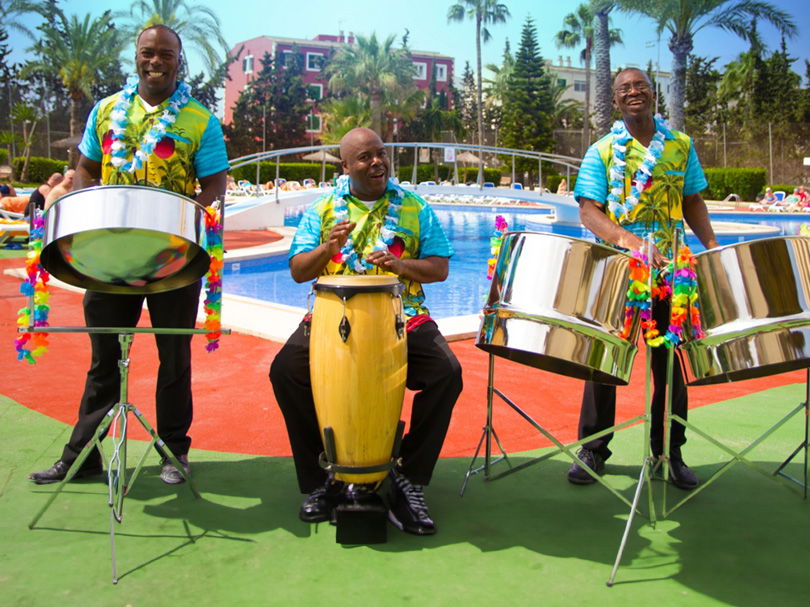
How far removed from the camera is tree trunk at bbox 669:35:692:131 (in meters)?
18.8

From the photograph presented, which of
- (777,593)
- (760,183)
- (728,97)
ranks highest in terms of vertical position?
→ (728,97)

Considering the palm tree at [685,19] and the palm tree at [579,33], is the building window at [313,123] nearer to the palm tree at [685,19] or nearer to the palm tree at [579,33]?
the palm tree at [579,33]

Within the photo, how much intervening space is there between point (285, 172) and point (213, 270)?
1245 inches

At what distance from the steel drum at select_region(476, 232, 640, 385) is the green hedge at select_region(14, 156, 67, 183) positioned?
27119mm

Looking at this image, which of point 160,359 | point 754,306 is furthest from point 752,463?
point 160,359

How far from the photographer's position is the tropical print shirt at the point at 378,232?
2.84 meters

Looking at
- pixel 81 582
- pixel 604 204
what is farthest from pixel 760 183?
pixel 81 582

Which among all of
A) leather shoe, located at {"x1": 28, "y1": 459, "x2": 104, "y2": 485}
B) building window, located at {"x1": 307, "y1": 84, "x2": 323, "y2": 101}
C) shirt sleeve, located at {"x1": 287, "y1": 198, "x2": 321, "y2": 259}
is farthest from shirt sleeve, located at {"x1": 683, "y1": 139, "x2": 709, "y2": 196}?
building window, located at {"x1": 307, "y1": 84, "x2": 323, "y2": 101}

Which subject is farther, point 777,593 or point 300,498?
point 300,498

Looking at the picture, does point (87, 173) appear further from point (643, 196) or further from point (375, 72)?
point (375, 72)

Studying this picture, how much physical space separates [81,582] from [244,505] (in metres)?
0.68

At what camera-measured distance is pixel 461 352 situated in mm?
5293

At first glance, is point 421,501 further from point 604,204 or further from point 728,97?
point 728,97

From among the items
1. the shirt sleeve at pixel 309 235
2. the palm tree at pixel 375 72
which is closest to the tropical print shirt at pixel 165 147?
the shirt sleeve at pixel 309 235
